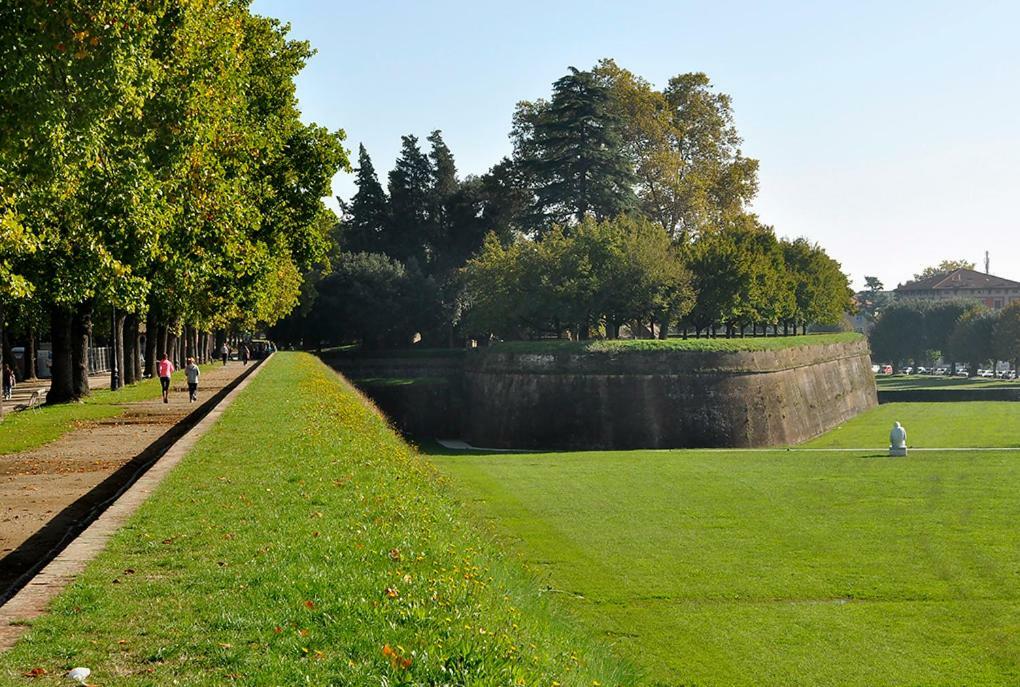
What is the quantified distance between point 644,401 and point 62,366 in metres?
27.1

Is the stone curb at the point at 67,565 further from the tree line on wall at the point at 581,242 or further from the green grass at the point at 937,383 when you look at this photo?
the green grass at the point at 937,383

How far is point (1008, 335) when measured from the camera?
4395 inches

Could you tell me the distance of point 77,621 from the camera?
742 cm

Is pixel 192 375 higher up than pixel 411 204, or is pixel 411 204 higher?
pixel 411 204

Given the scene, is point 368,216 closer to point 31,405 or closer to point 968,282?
point 31,405

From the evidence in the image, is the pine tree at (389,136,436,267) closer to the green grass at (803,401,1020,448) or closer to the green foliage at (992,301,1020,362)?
the green grass at (803,401,1020,448)

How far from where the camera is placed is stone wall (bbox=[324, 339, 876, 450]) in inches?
2093

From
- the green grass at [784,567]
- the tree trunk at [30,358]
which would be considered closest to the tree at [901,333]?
the tree trunk at [30,358]

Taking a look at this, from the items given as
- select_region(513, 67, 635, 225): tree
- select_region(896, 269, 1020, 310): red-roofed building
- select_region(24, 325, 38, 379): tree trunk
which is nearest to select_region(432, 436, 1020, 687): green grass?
select_region(24, 325, 38, 379): tree trunk

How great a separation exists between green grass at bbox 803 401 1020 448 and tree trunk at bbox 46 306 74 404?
32052 millimetres

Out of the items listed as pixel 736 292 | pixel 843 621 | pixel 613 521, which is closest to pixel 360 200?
pixel 736 292

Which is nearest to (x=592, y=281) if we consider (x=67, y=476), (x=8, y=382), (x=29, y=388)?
(x=29, y=388)

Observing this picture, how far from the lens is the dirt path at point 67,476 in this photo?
1321 centimetres

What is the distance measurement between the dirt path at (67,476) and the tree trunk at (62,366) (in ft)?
13.0
